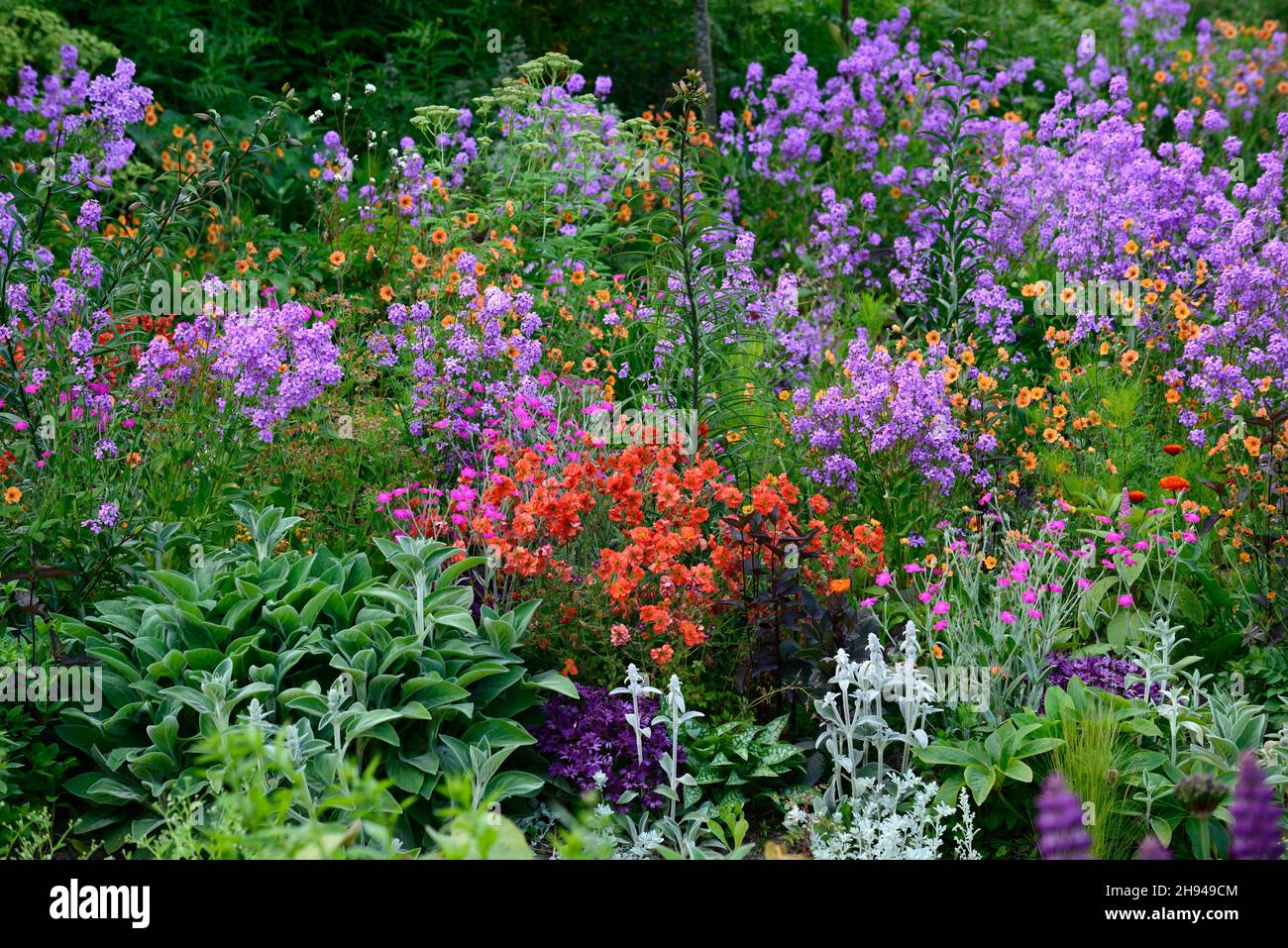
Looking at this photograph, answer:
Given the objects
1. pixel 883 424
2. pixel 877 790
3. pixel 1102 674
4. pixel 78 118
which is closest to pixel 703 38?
pixel 78 118

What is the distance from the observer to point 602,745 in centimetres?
400

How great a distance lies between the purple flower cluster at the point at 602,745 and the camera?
13.0 ft

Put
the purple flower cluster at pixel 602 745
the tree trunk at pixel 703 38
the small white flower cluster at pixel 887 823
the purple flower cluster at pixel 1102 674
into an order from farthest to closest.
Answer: the tree trunk at pixel 703 38
the purple flower cluster at pixel 1102 674
the purple flower cluster at pixel 602 745
the small white flower cluster at pixel 887 823

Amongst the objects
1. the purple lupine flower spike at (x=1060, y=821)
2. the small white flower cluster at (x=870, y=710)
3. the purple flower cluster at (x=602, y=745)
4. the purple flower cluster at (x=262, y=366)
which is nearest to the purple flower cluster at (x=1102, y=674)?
the small white flower cluster at (x=870, y=710)

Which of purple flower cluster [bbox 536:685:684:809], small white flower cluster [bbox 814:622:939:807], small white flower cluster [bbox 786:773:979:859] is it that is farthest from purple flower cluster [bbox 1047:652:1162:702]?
purple flower cluster [bbox 536:685:684:809]

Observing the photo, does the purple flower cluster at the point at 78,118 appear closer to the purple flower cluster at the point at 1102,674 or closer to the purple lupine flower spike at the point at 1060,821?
the purple flower cluster at the point at 1102,674

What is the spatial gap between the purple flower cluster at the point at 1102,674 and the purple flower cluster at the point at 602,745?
1.36m

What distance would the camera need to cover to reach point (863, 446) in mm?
5121

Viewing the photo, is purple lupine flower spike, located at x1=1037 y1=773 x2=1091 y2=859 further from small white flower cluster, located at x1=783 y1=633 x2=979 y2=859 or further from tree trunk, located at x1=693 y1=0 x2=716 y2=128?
tree trunk, located at x1=693 y1=0 x2=716 y2=128

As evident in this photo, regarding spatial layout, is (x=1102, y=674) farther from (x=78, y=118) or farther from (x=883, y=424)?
(x=78, y=118)

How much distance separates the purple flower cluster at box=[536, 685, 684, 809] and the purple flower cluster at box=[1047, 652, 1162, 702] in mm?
1356

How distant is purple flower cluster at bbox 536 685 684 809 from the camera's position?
3.96m

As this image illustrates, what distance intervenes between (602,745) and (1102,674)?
5.63 ft

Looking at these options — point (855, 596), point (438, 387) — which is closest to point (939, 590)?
point (855, 596)
